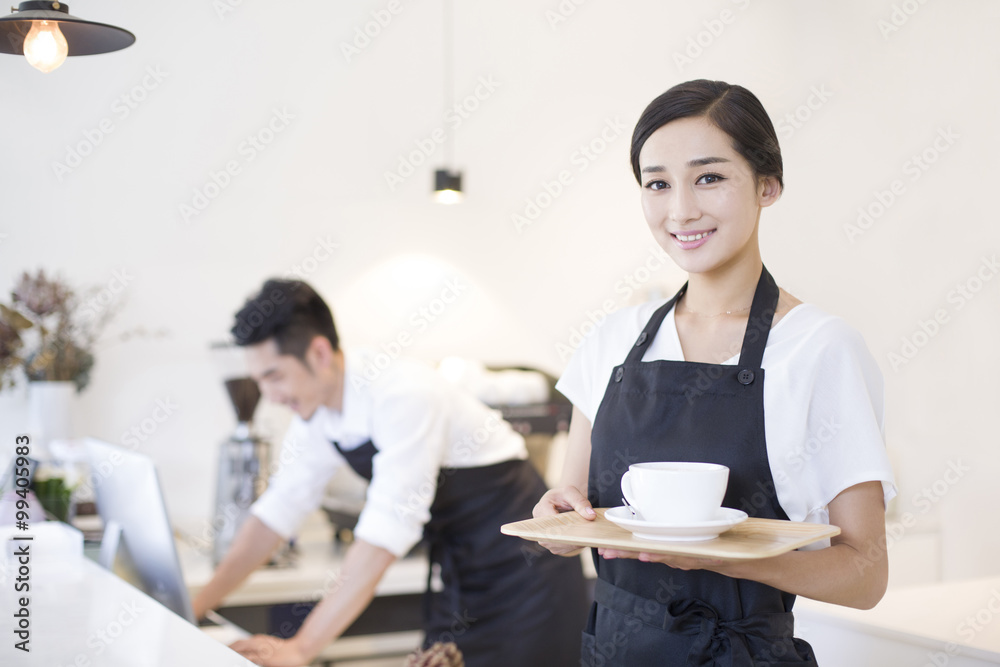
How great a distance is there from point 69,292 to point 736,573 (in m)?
2.39

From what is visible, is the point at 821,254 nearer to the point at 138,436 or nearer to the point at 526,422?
the point at 526,422

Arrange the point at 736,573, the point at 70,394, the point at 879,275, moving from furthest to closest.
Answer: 1. the point at 879,275
2. the point at 70,394
3. the point at 736,573

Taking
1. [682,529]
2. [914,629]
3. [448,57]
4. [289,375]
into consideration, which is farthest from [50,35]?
[448,57]

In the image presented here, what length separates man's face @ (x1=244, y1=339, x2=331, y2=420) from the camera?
2.03 meters

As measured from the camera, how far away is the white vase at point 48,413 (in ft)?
8.49

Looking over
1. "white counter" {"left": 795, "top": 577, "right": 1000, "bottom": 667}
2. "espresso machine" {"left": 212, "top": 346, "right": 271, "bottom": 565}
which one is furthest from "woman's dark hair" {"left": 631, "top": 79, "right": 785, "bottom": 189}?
"espresso machine" {"left": 212, "top": 346, "right": 271, "bottom": 565}

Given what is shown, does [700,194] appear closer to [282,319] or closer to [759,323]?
[759,323]

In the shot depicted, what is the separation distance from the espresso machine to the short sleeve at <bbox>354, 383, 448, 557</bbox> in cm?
66

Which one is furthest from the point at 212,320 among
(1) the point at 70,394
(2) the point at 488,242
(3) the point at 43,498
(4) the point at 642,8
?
(4) the point at 642,8

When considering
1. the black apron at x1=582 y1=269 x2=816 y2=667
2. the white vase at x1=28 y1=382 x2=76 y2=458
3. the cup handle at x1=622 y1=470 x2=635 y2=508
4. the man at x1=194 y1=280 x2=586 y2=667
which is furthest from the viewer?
the white vase at x1=28 y1=382 x2=76 y2=458

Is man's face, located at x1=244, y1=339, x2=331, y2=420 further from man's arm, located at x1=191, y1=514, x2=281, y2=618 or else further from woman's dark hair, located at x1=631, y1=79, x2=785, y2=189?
woman's dark hair, located at x1=631, y1=79, x2=785, y2=189

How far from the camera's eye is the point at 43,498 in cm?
233

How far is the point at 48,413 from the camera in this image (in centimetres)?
261

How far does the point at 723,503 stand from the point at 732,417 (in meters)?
0.11
